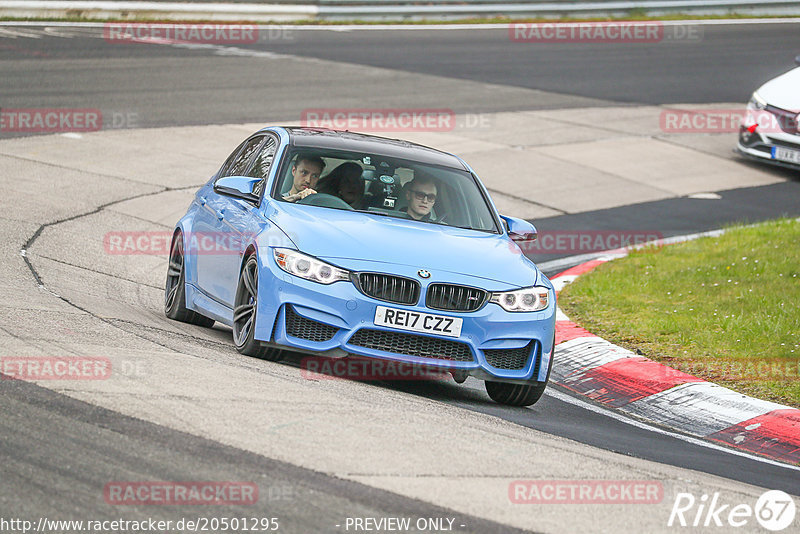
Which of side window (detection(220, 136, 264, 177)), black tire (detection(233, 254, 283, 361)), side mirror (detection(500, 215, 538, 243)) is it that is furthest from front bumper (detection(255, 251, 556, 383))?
side window (detection(220, 136, 264, 177))

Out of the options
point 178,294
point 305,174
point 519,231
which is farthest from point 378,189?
point 178,294

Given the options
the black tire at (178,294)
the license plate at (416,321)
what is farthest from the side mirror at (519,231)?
the black tire at (178,294)

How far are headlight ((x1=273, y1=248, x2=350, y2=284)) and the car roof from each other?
154 centimetres

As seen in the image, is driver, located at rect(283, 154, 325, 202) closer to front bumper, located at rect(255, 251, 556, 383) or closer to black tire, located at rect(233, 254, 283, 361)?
black tire, located at rect(233, 254, 283, 361)

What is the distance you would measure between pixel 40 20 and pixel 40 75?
271 inches

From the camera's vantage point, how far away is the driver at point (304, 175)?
8539 mm

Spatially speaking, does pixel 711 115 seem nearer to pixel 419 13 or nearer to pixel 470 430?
pixel 419 13

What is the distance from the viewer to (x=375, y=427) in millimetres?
6070

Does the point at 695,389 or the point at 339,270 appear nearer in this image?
the point at 339,270

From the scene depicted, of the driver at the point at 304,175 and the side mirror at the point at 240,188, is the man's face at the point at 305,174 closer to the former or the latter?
the driver at the point at 304,175

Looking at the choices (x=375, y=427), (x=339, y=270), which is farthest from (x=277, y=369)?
(x=375, y=427)

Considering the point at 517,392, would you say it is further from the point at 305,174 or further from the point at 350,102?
the point at 350,102

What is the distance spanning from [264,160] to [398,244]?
1.81m

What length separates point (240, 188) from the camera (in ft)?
28.0
